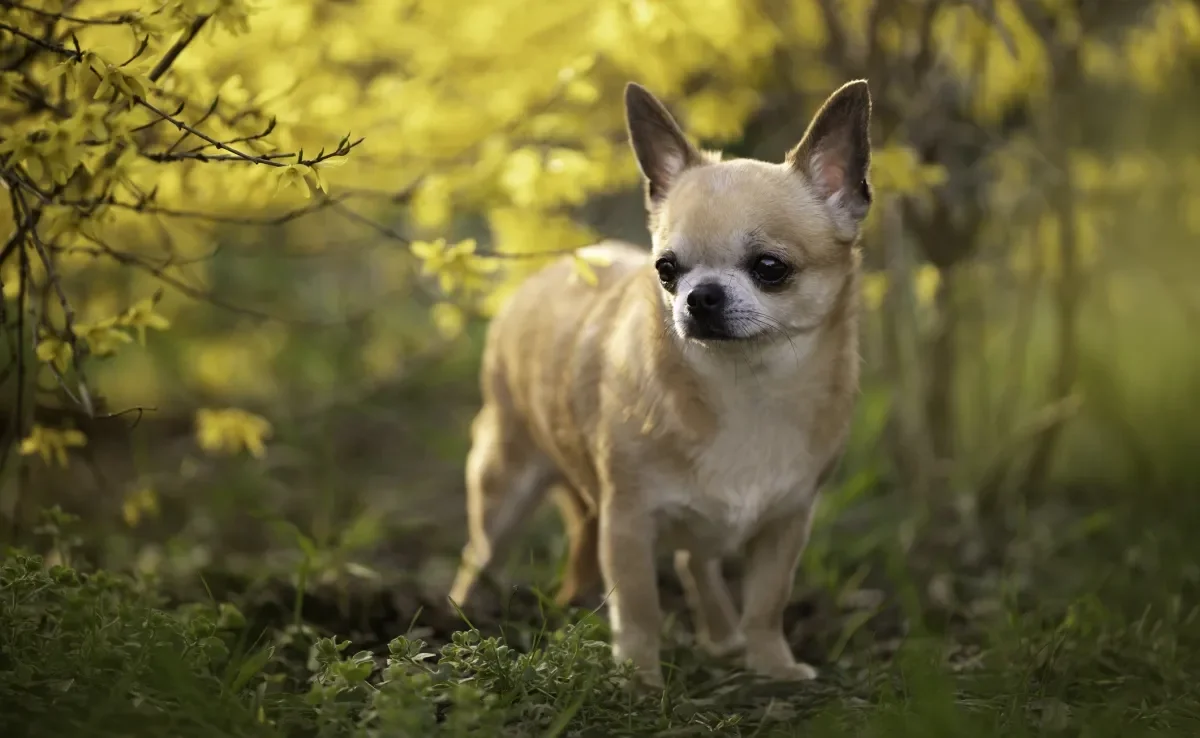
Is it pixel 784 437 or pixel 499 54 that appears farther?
pixel 499 54

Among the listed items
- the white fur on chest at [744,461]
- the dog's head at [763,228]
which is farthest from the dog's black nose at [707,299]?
the white fur on chest at [744,461]

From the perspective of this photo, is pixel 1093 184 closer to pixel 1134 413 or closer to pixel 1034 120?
pixel 1034 120

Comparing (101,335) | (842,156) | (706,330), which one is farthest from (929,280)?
(101,335)

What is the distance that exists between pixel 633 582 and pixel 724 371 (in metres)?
0.64

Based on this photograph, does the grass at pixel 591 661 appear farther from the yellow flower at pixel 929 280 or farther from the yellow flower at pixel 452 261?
the yellow flower at pixel 929 280

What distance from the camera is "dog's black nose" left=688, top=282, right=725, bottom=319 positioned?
125 inches

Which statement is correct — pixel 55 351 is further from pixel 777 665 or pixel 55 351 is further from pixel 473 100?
pixel 473 100

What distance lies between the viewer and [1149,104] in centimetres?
782

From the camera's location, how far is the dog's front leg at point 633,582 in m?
3.51

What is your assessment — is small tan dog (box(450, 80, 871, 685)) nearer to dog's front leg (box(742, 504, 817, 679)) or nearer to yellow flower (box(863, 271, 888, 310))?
dog's front leg (box(742, 504, 817, 679))

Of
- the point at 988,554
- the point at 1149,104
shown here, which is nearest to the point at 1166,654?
the point at 988,554

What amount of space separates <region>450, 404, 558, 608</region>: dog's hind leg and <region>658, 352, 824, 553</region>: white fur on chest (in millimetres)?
860

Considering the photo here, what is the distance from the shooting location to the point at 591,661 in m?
2.95

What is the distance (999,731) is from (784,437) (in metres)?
1.01
